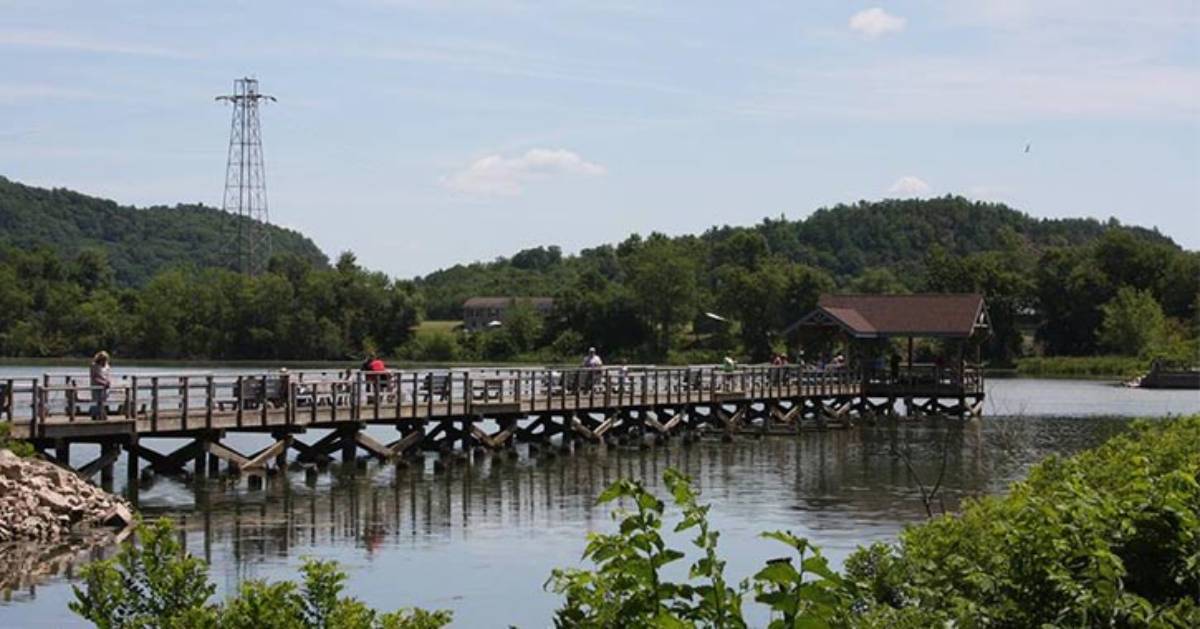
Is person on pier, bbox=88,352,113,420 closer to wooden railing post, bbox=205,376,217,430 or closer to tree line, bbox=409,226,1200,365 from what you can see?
wooden railing post, bbox=205,376,217,430

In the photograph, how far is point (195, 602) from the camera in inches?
367

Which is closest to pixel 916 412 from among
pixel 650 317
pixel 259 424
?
pixel 259 424

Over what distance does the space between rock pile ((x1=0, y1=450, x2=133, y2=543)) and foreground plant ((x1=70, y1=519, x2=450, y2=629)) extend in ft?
48.8

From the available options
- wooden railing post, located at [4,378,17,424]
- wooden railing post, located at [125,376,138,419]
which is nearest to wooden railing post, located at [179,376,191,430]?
wooden railing post, located at [125,376,138,419]

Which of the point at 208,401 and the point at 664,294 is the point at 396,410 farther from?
the point at 664,294

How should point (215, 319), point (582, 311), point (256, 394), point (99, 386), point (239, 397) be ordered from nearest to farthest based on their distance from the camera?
point (99, 386), point (239, 397), point (256, 394), point (215, 319), point (582, 311)

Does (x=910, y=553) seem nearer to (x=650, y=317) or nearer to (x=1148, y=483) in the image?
(x=1148, y=483)

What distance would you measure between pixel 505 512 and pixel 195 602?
21453mm

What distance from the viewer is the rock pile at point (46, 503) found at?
24.7 meters

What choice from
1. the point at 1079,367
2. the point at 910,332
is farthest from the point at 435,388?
the point at 1079,367

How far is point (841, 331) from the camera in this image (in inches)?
2516

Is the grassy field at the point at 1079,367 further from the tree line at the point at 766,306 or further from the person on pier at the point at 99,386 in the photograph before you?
the person on pier at the point at 99,386

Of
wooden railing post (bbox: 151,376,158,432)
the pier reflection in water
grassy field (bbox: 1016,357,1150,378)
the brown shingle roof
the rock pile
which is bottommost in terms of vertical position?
the pier reflection in water

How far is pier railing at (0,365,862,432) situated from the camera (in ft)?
101
